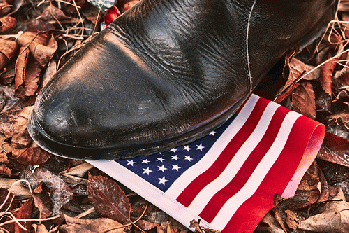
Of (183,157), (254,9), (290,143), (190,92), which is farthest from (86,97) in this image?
(290,143)

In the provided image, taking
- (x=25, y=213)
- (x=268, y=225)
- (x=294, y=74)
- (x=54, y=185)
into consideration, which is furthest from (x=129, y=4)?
(x=268, y=225)

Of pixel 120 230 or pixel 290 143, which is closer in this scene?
pixel 120 230

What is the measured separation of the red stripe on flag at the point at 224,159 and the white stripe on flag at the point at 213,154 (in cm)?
1

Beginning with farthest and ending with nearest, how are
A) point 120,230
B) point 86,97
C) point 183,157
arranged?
point 183,157
point 120,230
point 86,97

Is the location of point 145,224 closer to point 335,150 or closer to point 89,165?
point 89,165

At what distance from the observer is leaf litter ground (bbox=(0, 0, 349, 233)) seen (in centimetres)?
108

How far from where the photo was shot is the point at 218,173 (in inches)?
45.2

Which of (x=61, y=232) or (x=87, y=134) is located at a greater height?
(x=87, y=134)

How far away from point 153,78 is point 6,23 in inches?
39.7

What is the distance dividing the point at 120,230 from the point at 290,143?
0.64 m

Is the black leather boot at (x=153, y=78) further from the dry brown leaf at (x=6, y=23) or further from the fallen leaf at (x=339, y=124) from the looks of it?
the dry brown leaf at (x=6, y=23)

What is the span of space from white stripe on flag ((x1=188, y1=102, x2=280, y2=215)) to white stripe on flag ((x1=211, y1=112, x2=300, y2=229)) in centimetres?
5

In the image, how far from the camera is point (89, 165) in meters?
1.21

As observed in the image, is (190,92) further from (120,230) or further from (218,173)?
(120,230)
